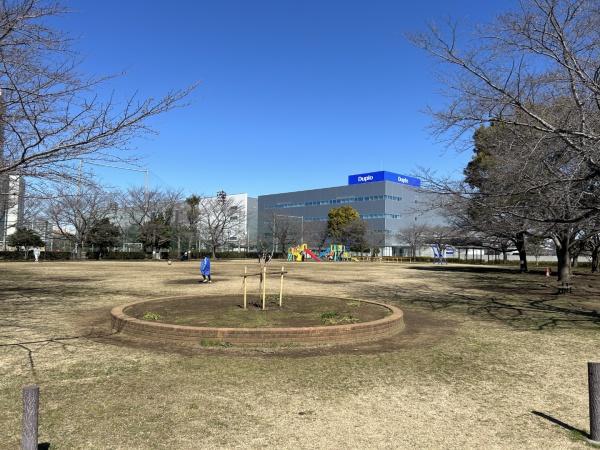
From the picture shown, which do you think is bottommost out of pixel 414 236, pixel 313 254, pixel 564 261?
pixel 313 254

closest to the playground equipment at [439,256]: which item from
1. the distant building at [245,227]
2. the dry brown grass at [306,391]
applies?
the distant building at [245,227]

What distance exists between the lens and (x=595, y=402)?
4.37m

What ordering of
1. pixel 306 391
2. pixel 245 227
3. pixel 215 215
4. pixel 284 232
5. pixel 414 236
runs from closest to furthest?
pixel 306 391 → pixel 215 215 → pixel 414 236 → pixel 284 232 → pixel 245 227

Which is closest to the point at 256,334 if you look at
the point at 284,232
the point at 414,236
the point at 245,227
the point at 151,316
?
the point at 151,316

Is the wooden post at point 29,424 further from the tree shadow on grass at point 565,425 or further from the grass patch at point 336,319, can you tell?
the grass patch at point 336,319

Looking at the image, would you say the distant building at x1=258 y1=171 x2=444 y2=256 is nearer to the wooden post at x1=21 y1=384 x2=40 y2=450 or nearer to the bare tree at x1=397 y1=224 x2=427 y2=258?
the bare tree at x1=397 y1=224 x2=427 y2=258

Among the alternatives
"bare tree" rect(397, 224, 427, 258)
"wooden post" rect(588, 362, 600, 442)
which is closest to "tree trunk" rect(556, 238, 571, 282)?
"wooden post" rect(588, 362, 600, 442)

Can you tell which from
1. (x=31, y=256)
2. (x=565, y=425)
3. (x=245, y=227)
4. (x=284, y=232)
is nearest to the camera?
(x=565, y=425)

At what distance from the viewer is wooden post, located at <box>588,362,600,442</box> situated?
4.36 metres

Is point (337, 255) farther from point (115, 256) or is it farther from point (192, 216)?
point (115, 256)

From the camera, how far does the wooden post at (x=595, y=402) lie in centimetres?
436

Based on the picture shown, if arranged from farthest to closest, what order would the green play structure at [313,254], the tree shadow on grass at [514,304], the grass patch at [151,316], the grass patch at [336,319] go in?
1. the green play structure at [313,254]
2. the tree shadow on grass at [514,304]
3. the grass patch at [151,316]
4. the grass patch at [336,319]

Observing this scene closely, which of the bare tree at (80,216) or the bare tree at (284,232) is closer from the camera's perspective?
the bare tree at (80,216)

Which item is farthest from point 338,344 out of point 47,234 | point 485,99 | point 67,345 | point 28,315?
point 47,234
